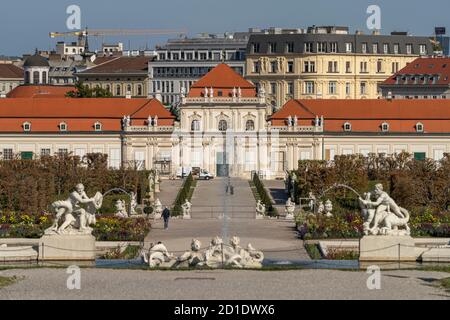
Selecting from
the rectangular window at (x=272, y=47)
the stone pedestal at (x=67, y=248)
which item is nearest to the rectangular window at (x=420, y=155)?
the rectangular window at (x=272, y=47)

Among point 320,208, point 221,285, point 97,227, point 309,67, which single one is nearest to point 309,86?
point 309,67

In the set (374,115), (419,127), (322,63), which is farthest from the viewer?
(322,63)

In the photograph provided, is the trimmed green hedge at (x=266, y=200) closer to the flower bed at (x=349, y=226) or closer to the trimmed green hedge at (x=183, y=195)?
the trimmed green hedge at (x=183, y=195)

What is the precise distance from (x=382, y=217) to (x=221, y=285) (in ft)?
27.2

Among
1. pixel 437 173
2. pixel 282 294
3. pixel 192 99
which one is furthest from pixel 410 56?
pixel 282 294

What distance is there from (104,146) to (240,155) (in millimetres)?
7476

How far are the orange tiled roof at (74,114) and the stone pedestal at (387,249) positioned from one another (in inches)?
2299

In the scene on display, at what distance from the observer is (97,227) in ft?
204

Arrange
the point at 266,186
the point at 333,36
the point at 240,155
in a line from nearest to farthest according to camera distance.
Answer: the point at 266,186 → the point at 240,155 → the point at 333,36

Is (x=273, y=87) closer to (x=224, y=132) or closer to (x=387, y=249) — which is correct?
(x=224, y=132)

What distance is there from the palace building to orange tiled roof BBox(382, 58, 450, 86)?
104 feet

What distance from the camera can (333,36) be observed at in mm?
156875
